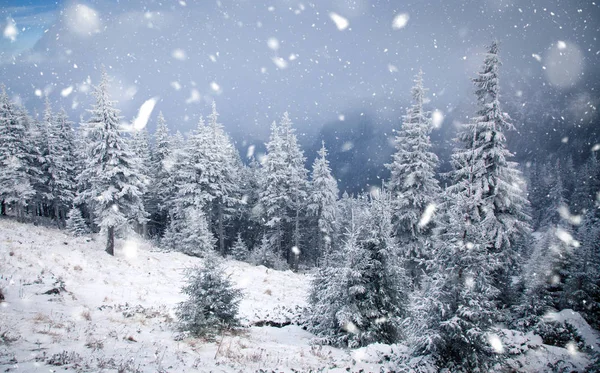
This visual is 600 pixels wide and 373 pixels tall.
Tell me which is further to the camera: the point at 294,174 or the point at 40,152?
the point at 40,152

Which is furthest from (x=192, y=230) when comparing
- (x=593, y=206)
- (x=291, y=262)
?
(x=593, y=206)

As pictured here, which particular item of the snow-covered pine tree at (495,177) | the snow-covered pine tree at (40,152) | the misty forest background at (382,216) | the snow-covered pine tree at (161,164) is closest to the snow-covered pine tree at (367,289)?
the misty forest background at (382,216)

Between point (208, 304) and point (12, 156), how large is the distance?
37.8 metres

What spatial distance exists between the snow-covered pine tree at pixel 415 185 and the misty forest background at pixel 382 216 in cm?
10

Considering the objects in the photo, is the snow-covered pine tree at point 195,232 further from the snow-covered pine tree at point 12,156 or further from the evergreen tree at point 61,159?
the snow-covered pine tree at point 12,156

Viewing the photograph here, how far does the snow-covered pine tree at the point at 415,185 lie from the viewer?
22.9 m

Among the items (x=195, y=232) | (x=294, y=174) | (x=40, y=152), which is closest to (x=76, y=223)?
(x=40, y=152)

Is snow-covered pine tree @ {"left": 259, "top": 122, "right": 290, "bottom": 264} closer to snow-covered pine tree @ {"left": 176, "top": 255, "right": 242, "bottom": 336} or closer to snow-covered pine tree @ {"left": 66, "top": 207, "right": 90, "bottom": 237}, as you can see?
snow-covered pine tree @ {"left": 66, "top": 207, "right": 90, "bottom": 237}

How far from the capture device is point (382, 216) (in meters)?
11.4

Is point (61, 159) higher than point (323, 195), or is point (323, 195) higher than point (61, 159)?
point (61, 159)

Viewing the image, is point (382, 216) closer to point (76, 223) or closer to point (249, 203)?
point (249, 203)

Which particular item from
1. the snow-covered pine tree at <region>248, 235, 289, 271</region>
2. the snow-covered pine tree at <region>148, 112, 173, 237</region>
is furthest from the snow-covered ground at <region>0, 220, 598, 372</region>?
the snow-covered pine tree at <region>148, 112, 173, 237</region>

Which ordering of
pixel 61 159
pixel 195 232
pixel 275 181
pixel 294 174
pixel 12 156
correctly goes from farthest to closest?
pixel 61 159 → pixel 294 174 → pixel 275 181 → pixel 12 156 → pixel 195 232

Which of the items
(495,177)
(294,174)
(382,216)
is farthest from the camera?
(294,174)
